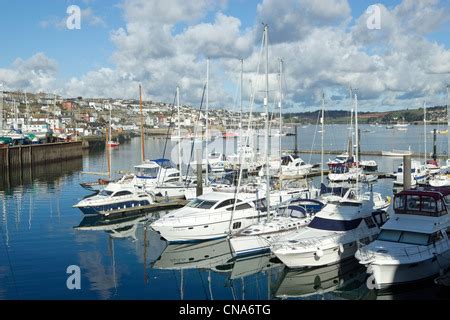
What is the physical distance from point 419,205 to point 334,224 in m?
3.83

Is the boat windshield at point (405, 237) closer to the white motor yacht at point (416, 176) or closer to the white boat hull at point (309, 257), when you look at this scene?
the white boat hull at point (309, 257)

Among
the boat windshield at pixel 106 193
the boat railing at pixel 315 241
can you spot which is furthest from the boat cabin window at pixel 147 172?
the boat railing at pixel 315 241

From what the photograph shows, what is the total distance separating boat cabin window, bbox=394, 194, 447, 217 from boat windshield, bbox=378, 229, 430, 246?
1606 millimetres

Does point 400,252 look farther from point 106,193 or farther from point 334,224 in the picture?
point 106,193

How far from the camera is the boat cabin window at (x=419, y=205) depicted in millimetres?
19975

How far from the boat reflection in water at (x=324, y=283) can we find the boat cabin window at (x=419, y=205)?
130 inches

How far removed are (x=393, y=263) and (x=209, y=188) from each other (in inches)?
835

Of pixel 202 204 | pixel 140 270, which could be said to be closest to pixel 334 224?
pixel 202 204

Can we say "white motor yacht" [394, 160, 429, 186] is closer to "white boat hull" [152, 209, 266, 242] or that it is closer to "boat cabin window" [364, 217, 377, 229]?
"boat cabin window" [364, 217, 377, 229]

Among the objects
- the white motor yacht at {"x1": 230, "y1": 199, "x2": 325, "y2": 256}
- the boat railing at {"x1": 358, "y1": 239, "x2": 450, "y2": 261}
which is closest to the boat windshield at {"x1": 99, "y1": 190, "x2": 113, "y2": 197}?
the white motor yacht at {"x1": 230, "y1": 199, "x2": 325, "y2": 256}

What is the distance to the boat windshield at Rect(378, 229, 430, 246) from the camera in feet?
60.8

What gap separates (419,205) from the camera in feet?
66.5
